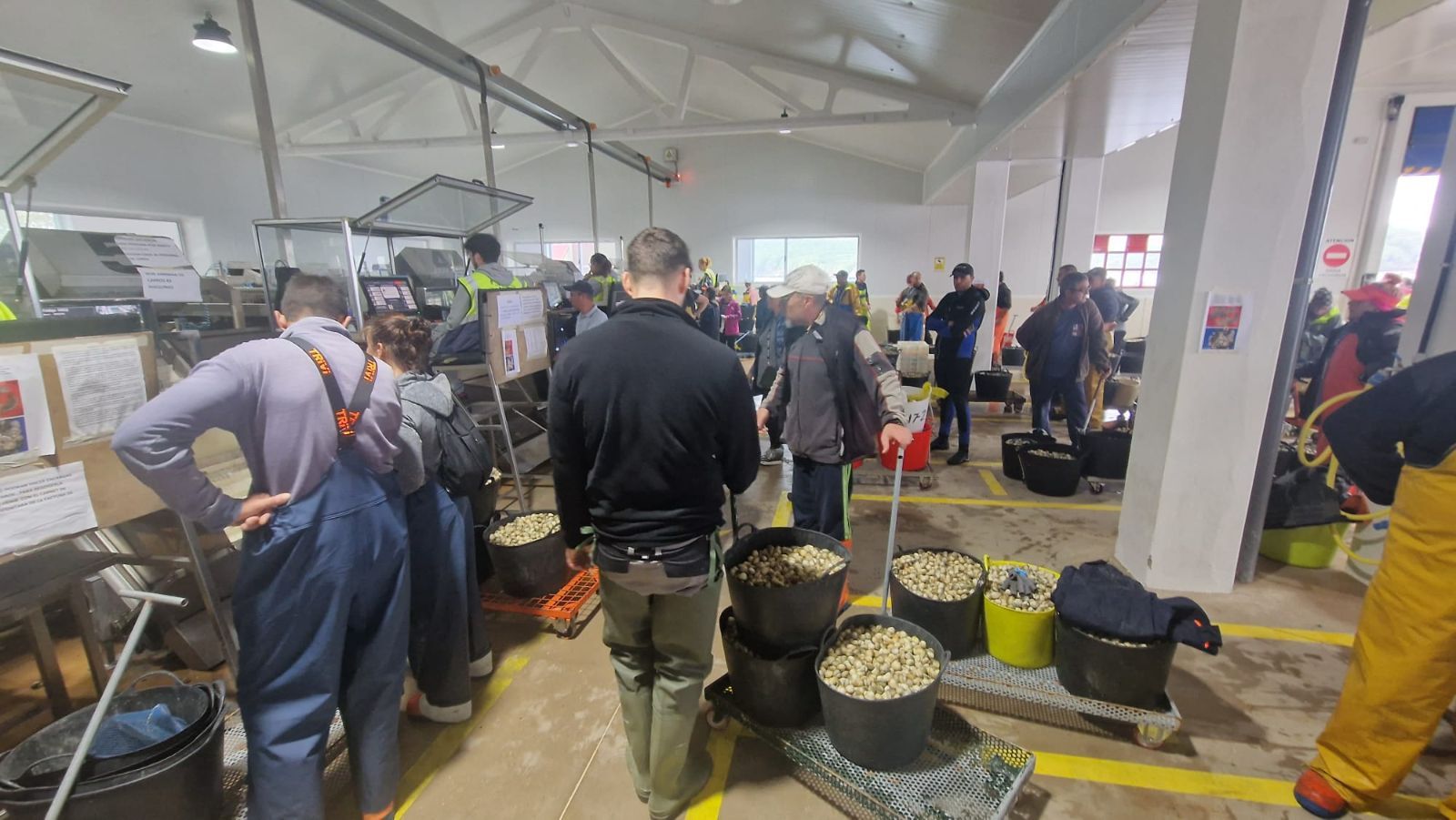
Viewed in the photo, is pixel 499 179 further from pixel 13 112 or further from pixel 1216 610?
pixel 1216 610

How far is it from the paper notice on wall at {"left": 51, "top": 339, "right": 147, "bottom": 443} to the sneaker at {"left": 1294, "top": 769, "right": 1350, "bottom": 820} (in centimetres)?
413

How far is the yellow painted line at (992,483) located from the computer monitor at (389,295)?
4474 mm

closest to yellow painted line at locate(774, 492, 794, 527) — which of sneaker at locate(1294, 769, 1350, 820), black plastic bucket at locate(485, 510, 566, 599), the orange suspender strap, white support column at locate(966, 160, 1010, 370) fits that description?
black plastic bucket at locate(485, 510, 566, 599)

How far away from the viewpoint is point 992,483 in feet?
15.9

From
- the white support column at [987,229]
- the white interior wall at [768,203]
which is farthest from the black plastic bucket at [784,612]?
the white interior wall at [768,203]

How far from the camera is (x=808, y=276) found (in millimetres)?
2762

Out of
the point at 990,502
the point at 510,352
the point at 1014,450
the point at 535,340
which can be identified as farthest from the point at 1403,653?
the point at 535,340

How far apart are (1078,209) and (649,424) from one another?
9.13 m

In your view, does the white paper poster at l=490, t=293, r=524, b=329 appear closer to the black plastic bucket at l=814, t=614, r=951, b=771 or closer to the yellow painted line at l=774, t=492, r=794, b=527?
the yellow painted line at l=774, t=492, r=794, b=527

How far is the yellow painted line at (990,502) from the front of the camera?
4.33m

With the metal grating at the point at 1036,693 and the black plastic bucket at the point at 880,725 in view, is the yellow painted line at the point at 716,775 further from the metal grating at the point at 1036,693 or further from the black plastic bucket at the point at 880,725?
the metal grating at the point at 1036,693

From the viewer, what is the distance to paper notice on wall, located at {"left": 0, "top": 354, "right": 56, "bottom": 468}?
1662 millimetres

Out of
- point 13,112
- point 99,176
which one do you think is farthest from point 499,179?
point 13,112

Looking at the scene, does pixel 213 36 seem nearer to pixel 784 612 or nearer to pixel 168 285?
pixel 168 285
